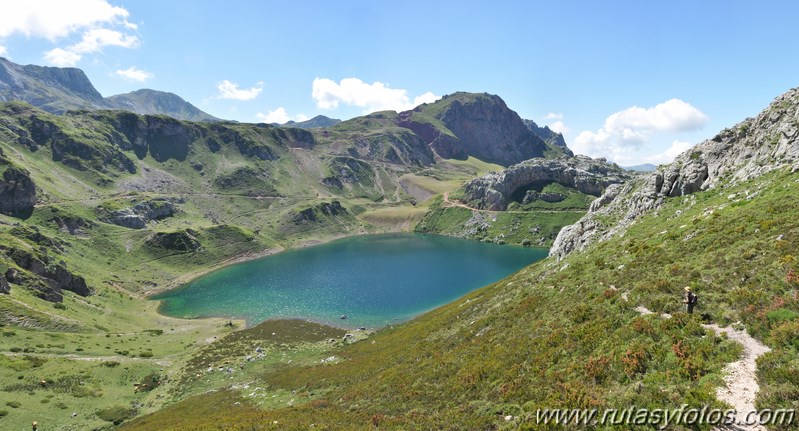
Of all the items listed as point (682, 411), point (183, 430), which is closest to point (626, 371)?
point (682, 411)

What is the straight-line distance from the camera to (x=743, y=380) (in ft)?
50.3

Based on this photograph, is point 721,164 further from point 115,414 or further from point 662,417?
point 115,414

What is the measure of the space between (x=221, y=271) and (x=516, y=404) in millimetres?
176289

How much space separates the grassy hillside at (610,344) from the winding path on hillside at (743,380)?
0.41 m

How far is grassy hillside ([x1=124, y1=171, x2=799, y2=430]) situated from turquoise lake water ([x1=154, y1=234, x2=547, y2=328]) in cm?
6355

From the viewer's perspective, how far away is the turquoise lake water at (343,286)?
11075 cm

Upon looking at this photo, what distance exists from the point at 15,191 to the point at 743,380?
238 m

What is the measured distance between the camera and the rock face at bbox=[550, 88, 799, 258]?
154ft

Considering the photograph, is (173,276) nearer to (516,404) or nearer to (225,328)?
(225,328)

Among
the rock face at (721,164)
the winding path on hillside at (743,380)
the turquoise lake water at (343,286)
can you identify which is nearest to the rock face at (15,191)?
the turquoise lake water at (343,286)

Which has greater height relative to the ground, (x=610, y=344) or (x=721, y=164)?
(x=721, y=164)

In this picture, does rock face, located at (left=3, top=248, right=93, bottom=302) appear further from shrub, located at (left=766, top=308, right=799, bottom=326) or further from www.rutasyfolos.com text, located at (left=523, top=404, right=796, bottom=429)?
shrub, located at (left=766, top=308, right=799, bottom=326)

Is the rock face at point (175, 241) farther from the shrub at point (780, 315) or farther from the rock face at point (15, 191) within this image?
the shrub at point (780, 315)

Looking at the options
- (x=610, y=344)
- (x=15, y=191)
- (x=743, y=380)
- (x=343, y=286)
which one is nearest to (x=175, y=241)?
(x=15, y=191)
